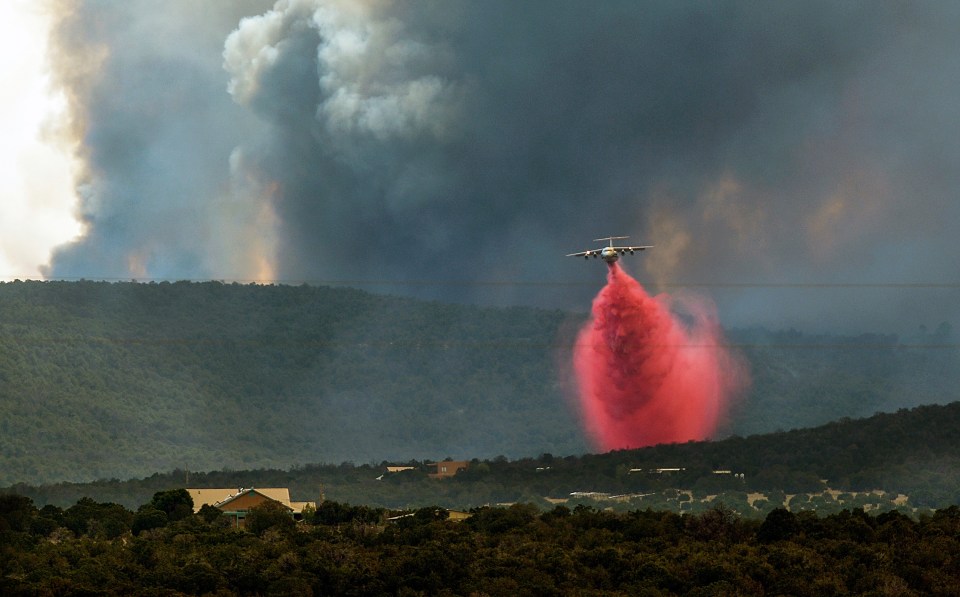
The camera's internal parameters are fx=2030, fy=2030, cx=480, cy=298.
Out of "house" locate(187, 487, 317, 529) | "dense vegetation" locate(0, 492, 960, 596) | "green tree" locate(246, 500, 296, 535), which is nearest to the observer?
"dense vegetation" locate(0, 492, 960, 596)

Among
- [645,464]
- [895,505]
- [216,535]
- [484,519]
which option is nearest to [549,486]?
[645,464]

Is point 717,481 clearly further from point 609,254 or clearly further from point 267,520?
point 267,520

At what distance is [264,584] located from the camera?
340 feet

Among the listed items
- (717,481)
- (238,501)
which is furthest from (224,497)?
(717,481)

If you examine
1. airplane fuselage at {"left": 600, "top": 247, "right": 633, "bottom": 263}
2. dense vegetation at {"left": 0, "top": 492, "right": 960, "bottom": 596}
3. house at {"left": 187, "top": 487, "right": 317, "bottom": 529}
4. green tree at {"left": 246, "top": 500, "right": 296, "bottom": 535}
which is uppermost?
airplane fuselage at {"left": 600, "top": 247, "right": 633, "bottom": 263}

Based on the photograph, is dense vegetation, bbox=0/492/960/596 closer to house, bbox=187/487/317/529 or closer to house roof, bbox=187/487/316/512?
house, bbox=187/487/317/529

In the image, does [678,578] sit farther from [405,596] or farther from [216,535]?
[216,535]

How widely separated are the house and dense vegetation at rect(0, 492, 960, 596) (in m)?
5.11

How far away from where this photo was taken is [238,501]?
146 metres

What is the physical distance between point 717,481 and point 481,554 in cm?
7454

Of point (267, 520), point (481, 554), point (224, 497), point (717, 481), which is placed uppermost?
point (717, 481)

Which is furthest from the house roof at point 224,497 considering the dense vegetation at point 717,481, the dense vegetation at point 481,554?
the dense vegetation at point 717,481

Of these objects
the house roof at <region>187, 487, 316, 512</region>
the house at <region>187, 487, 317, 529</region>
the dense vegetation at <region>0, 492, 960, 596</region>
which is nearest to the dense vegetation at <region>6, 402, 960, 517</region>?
the house roof at <region>187, 487, 316, 512</region>

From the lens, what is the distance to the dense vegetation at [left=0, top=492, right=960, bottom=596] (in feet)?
337
